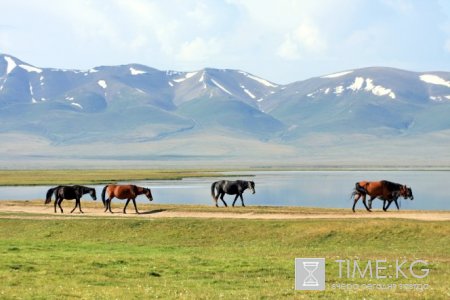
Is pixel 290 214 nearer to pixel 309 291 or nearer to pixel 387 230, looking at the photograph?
pixel 387 230

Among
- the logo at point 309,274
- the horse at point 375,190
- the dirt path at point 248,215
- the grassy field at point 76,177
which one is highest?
the grassy field at point 76,177

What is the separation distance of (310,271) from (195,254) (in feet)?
27.5

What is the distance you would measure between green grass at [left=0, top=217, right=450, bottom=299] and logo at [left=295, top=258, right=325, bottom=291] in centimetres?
41

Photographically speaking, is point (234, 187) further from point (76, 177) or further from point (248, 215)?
point (76, 177)

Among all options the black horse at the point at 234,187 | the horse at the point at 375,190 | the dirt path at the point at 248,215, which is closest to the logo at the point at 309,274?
the dirt path at the point at 248,215

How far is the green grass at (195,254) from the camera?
21.0m

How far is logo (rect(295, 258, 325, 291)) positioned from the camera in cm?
2139

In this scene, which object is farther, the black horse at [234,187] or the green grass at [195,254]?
the black horse at [234,187]

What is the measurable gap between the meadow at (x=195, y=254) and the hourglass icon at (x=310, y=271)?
17.3 inches

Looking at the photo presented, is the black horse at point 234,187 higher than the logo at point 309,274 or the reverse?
higher

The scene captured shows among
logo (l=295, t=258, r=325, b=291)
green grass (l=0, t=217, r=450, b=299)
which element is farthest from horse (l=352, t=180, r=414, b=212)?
logo (l=295, t=258, r=325, b=291)

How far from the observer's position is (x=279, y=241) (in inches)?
1378

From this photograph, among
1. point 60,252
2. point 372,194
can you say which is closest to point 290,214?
point 372,194

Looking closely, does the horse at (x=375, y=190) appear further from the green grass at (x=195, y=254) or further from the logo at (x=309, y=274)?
the logo at (x=309, y=274)
